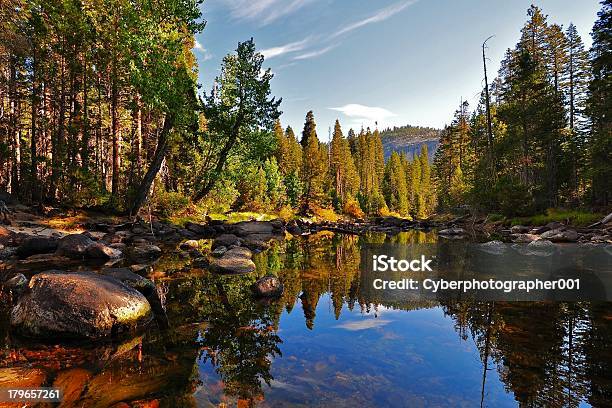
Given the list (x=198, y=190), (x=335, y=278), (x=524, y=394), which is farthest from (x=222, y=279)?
(x=198, y=190)

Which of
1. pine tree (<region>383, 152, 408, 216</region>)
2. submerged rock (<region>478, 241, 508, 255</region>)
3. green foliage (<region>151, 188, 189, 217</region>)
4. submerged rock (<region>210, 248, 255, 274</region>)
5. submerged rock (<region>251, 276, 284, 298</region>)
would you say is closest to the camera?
submerged rock (<region>251, 276, 284, 298</region>)

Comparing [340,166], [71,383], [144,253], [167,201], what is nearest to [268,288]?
[71,383]

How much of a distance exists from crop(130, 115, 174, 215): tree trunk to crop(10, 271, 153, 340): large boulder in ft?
45.7

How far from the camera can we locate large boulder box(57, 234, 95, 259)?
40.7 ft

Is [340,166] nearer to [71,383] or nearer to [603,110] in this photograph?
[603,110]

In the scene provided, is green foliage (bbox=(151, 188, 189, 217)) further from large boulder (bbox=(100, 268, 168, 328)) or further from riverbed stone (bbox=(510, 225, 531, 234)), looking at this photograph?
riverbed stone (bbox=(510, 225, 531, 234))

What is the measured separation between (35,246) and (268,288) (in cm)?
999

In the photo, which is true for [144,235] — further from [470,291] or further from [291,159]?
[291,159]

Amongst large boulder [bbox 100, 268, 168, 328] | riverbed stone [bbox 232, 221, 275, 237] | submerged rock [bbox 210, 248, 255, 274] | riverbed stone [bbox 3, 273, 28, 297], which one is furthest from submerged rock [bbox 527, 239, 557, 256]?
riverbed stone [bbox 232, 221, 275, 237]

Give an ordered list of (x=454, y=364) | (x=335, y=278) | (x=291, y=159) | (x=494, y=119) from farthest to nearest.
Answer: (x=291, y=159) → (x=494, y=119) → (x=335, y=278) → (x=454, y=364)

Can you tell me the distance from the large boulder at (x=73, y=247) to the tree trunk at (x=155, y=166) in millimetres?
7320

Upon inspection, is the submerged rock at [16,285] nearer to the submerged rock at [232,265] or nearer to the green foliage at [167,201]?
the submerged rock at [232,265]

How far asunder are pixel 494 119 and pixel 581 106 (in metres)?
8.25

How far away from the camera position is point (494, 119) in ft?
136
